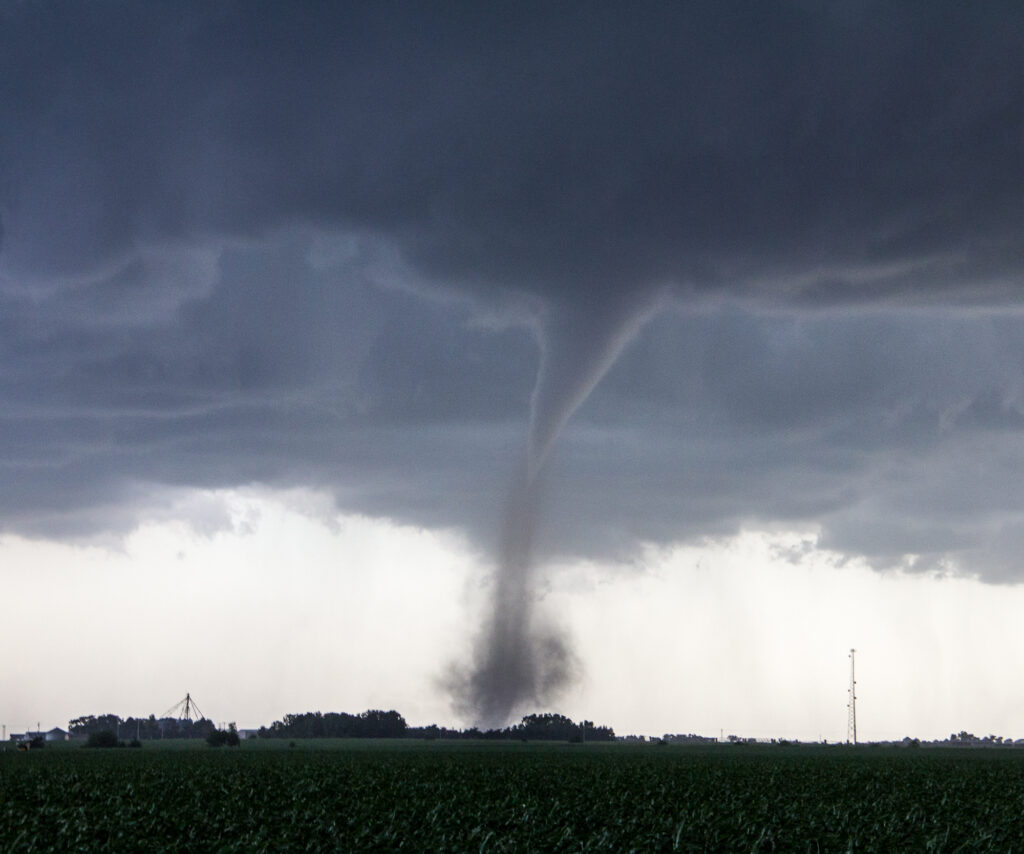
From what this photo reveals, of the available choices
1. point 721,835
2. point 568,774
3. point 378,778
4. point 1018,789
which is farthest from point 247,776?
point 1018,789

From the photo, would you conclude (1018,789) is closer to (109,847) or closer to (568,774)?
(568,774)

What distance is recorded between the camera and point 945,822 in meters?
50.9

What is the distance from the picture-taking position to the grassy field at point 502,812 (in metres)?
41.2

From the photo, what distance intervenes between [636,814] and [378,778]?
90.0 ft

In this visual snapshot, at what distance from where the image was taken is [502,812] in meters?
49.8

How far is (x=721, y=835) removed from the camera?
43.8 meters

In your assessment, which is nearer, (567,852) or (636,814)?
(567,852)

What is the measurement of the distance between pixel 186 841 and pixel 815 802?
34.3 m

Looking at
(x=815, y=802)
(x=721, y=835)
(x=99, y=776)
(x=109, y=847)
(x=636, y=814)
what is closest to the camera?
(x=109, y=847)

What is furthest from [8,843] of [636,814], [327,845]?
[636,814]

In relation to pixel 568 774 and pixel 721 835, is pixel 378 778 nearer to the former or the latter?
pixel 568 774

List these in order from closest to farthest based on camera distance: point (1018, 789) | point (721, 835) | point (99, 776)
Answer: point (721, 835), point (1018, 789), point (99, 776)

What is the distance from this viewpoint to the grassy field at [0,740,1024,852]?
41.2 m

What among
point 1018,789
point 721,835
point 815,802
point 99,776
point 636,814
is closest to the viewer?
point 721,835
